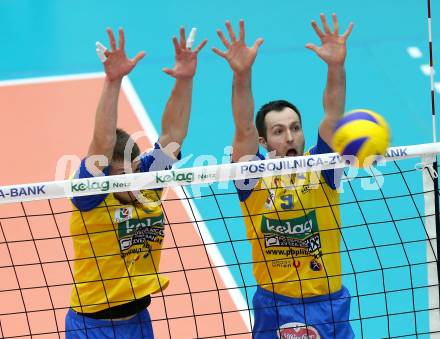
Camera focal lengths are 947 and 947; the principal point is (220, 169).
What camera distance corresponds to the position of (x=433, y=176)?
588cm

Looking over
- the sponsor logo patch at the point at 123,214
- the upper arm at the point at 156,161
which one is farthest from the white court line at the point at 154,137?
the sponsor logo patch at the point at 123,214

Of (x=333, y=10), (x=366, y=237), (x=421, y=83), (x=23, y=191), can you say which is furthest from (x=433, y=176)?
(x=333, y=10)

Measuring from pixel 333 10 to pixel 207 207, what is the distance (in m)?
5.02

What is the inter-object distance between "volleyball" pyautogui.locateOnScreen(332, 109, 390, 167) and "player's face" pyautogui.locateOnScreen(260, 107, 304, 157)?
719 mm

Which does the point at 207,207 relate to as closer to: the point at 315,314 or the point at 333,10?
the point at 315,314

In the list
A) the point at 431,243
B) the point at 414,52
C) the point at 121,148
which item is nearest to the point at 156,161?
the point at 121,148

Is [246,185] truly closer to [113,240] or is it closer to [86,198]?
[113,240]

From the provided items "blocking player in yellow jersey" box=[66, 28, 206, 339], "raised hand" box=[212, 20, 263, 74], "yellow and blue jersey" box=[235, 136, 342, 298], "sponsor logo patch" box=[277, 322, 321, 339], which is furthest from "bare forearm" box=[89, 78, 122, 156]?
"sponsor logo patch" box=[277, 322, 321, 339]

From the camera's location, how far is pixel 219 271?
8.42m

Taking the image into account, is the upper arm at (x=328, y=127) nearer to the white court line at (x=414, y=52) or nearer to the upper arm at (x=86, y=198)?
the upper arm at (x=86, y=198)

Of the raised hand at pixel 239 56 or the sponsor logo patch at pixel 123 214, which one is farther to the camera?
the raised hand at pixel 239 56

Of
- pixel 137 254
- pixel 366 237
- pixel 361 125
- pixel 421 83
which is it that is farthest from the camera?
pixel 421 83

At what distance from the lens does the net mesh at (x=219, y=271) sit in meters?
7.82

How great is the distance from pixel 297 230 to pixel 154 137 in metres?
4.97
